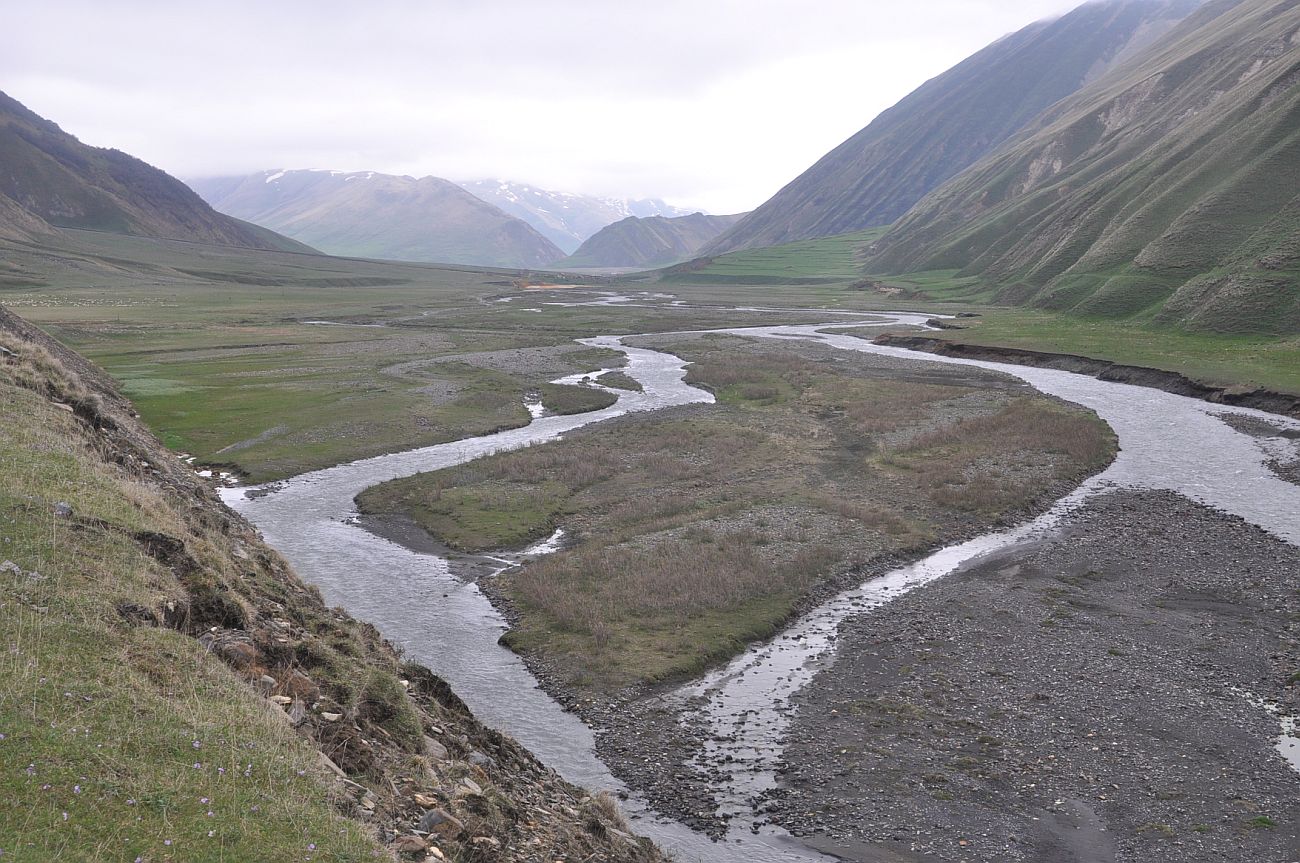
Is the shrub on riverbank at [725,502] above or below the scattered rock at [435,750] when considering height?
below

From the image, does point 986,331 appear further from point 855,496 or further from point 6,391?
point 6,391

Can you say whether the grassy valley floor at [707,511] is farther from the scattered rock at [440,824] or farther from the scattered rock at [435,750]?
the scattered rock at [440,824]

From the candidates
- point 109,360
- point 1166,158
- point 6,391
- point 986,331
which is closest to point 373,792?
point 6,391

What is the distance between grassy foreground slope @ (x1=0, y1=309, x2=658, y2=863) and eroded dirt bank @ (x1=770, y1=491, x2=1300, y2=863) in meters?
8.66

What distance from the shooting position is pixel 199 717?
1341 centimetres

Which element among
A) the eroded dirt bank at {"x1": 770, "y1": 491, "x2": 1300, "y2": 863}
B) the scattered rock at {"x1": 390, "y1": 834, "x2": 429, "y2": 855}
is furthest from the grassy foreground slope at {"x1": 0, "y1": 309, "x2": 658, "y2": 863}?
the eroded dirt bank at {"x1": 770, "y1": 491, "x2": 1300, "y2": 863}

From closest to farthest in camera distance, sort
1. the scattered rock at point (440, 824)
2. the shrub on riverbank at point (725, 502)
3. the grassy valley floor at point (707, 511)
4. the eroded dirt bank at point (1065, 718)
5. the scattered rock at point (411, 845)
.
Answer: the scattered rock at point (411, 845), the scattered rock at point (440, 824), the eroded dirt bank at point (1065, 718), the grassy valley floor at point (707, 511), the shrub on riverbank at point (725, 502)

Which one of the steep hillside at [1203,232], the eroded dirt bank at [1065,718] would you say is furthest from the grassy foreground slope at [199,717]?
A: the steep hillside at [1203,232]

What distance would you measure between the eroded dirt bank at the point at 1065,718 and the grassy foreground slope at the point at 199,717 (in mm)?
8661

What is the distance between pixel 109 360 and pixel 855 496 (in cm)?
9103

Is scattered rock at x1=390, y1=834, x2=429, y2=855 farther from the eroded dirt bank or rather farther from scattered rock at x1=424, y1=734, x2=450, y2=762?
the eroded dirt bank

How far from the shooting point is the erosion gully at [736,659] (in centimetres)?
2452

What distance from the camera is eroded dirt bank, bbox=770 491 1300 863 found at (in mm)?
21469

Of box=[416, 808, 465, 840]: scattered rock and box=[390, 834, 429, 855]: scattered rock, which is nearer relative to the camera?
box=[390, 834, 429, 855]: scattered rock
